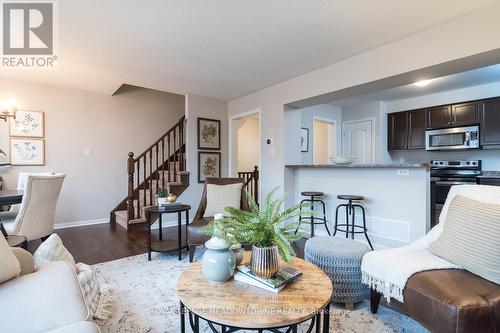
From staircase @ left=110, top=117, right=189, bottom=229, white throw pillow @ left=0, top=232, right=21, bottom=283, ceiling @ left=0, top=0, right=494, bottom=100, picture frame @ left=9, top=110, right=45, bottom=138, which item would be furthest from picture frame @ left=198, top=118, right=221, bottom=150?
white throw pillow @ left=0, top=232, right=21, bottom=283

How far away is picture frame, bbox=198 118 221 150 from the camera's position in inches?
192

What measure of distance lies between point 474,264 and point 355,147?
14.7 feet

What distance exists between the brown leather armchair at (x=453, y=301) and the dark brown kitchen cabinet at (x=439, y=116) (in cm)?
403

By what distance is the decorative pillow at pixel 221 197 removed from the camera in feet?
10.7

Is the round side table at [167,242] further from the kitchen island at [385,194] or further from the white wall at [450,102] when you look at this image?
the white wall at [450,102]

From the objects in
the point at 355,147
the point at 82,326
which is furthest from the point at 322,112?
the point at 82,326

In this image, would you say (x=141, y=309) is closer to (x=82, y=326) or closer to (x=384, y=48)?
(x=82, y=326)

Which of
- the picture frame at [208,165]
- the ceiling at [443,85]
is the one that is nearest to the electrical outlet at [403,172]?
the ceiling at [443,85]

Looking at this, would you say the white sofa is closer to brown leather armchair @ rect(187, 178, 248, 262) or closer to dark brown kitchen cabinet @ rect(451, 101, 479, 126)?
brown leather armchair @ rect(187, 178, 248, 262)

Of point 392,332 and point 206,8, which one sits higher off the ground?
point 206,8

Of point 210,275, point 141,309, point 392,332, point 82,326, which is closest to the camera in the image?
point 82,326

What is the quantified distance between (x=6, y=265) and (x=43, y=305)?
0.29 metres

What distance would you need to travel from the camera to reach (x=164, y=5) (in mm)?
2123

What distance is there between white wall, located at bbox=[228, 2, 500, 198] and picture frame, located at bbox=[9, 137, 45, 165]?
11.8 ft
